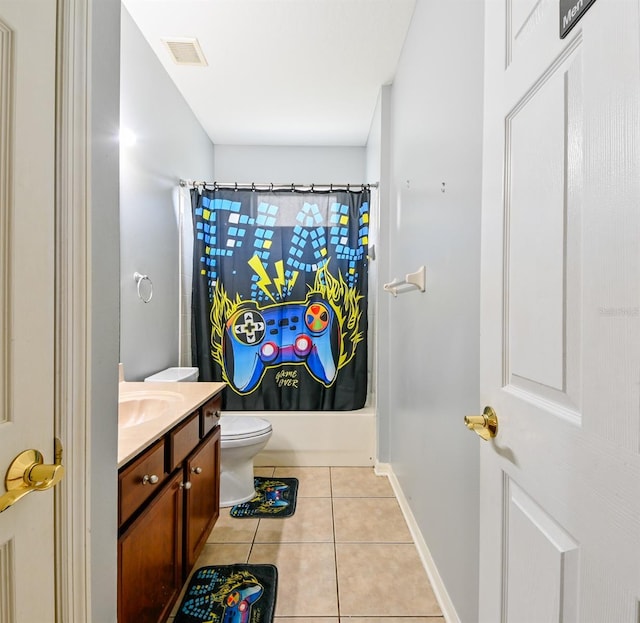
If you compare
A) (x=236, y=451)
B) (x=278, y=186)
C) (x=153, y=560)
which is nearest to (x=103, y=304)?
(x=153, y=560)

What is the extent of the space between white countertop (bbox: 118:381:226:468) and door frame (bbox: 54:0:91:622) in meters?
0.27

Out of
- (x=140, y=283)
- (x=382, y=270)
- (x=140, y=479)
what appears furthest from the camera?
(x=382, y=270)

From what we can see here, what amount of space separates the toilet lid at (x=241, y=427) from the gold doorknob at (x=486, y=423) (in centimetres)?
162

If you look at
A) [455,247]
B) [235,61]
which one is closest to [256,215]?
[235,61]

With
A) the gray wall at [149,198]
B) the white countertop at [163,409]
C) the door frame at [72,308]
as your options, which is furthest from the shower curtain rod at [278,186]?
the door frame at [72,308]

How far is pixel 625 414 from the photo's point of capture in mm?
448

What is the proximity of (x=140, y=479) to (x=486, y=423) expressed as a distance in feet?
3.08

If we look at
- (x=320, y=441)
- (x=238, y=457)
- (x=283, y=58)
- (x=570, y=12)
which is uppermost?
(x=283, y=58)

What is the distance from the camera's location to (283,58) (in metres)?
2.35

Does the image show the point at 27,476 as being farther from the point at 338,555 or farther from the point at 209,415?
the point at 338,555

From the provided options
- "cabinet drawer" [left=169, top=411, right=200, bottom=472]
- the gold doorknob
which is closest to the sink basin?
"cabinet drawer" [left=169, top=411, right=200, bottom=472]

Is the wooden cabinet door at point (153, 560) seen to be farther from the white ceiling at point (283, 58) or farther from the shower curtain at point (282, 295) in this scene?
the white ceiling at point (283, 58)

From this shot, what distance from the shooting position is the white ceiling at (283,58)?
1.97 metres

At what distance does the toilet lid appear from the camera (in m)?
2.19
